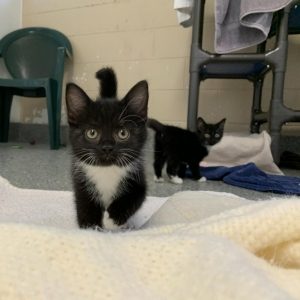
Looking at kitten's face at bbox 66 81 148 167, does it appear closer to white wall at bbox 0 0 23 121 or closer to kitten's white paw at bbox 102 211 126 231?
kitten's white paw at bbox 102 211 126 231

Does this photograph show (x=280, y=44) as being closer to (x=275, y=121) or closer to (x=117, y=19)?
(x=275, y=121)

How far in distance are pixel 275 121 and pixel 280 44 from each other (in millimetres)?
390

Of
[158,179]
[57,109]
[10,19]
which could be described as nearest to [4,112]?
[57,109]

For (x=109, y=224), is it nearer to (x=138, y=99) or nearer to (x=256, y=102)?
(x=138, y=99)

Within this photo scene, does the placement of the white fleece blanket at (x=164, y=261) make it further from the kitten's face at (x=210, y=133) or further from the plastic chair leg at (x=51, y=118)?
the plastic chair leg at (x=51, y=118)

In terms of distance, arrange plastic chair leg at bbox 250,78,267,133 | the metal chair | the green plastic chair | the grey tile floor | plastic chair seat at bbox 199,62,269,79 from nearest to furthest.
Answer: the grey tile floor, the metal chair, plastic chair seat at bbox 199,62,269,79, plastic chair leg at bbox 250,78,267,133, the green plastic chair

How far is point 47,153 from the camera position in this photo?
2570 mm

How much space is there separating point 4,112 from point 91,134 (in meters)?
2.61

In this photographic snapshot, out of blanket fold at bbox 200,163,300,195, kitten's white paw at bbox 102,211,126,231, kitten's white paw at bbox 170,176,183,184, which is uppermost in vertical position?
kitten's white paw at bbox 102,211,126,231

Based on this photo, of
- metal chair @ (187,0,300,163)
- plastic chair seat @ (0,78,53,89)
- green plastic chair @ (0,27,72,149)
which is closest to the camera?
metal chair @ (187,0,300,163)

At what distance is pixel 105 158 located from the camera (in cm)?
86

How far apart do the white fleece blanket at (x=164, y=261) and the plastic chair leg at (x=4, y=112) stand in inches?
116

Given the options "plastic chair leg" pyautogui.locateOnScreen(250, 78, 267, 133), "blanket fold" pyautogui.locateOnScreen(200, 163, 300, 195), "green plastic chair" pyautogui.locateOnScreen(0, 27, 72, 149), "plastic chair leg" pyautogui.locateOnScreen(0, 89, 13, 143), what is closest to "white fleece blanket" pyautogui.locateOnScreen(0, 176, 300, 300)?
"blanket fold" pyautogui.locateOnScreen(200, 163, 300, 195)

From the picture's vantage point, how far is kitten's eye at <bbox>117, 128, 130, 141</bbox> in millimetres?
877
